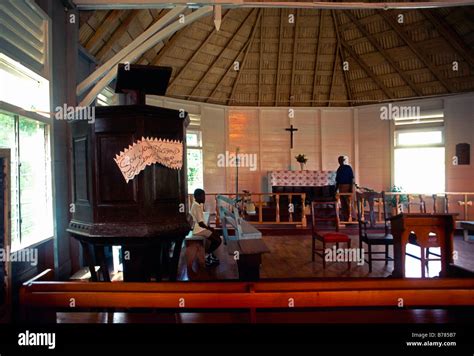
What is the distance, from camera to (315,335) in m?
1.63

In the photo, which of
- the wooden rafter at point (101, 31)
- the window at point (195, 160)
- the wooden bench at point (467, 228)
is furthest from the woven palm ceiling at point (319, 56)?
the wooden bench at point (467, 228)

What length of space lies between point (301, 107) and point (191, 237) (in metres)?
8.00

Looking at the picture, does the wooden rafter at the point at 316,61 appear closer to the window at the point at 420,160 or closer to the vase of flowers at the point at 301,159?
the vase of flowers at the point at 301,159

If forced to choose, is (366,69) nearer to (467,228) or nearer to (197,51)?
(197,51)

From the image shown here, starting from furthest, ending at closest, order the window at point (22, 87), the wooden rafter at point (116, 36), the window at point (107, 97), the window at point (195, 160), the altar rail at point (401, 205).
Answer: the window at point (195, 160), the altar rail at point (401, 205), the window at point (107, 97), the wooden rafter at point (116, 36), the window at point (22, 87)

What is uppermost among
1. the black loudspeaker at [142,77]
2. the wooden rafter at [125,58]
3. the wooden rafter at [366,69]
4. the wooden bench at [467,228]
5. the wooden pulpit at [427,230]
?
→ the wooden rafter at [366,69]

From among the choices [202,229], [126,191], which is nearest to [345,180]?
[202,229]

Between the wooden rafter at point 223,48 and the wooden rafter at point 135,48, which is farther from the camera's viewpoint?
the wooden rafter at point 223,48

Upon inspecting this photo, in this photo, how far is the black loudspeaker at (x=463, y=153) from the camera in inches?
352

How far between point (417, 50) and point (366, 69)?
1573 mm

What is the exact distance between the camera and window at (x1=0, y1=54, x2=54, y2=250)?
2.92m

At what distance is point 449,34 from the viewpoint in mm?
7973

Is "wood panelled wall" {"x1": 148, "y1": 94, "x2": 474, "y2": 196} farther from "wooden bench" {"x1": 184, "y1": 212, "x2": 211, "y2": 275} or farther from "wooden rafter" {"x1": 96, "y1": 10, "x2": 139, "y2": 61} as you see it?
"wooden bench" {"x1": 184, "y1": 212, "x2": 211, "y2": 275}

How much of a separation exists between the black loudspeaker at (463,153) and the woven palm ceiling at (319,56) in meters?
1.61
